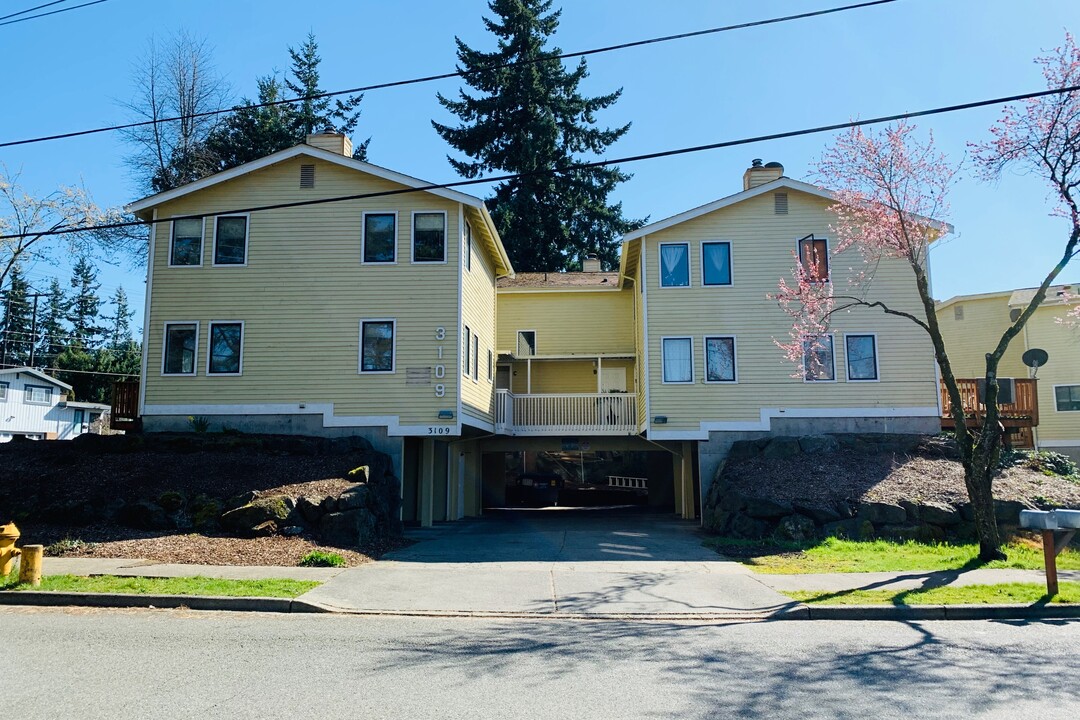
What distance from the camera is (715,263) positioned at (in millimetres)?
21594

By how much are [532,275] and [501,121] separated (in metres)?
17.2

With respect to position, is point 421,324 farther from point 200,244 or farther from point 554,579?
point 554,579

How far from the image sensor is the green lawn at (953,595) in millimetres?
10000

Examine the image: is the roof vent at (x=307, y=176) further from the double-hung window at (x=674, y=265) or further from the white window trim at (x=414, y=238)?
the double-hung window at (x=674, y=265)

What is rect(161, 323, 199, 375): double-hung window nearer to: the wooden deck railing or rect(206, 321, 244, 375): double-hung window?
rect(206, 321, 244, 375): double-hung window

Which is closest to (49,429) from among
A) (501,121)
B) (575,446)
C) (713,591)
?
(501,121)

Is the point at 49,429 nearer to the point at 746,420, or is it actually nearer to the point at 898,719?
the point at 746,420

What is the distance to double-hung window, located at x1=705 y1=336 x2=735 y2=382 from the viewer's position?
69.1ft

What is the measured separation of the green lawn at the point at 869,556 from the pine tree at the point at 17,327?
187ft

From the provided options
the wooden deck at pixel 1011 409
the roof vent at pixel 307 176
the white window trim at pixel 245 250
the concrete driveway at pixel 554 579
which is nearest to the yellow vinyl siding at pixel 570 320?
the roof vent at pixel 307 176

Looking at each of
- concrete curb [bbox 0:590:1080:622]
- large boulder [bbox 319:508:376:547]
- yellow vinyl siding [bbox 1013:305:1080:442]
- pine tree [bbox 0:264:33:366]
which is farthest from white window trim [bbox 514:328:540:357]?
pine tree [bbox 0:264:33:366]

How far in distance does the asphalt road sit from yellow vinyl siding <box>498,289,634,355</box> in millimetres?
17535

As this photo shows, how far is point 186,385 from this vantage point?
780 inches

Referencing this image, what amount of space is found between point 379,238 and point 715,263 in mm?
8872
